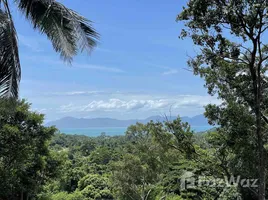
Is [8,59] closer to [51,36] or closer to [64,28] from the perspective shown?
[51,36]

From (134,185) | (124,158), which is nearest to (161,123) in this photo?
(124,158)

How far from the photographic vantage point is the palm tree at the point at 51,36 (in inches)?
156

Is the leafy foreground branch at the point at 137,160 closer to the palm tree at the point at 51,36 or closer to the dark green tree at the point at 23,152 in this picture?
the dark green tree at the point at 23,152

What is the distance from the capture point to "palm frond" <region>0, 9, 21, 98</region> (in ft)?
13.0

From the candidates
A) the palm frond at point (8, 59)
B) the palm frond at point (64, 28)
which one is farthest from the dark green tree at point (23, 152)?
the palm frond at point (64, 28)

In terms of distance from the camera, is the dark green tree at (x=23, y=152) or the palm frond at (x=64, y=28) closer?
the palm frond at (x=64, y=28)

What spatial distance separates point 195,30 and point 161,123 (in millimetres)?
2350

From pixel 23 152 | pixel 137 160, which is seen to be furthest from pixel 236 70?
pixel 137 160

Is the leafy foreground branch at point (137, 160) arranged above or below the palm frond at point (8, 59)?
below

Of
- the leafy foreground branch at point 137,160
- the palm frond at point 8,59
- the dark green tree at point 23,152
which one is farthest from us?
the dark green tree at point 23,152

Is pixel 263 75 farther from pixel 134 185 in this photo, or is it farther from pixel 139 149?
pixel 134 185

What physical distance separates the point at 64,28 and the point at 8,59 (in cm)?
98

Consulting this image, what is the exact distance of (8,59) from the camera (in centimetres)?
399

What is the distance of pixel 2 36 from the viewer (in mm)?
4016
